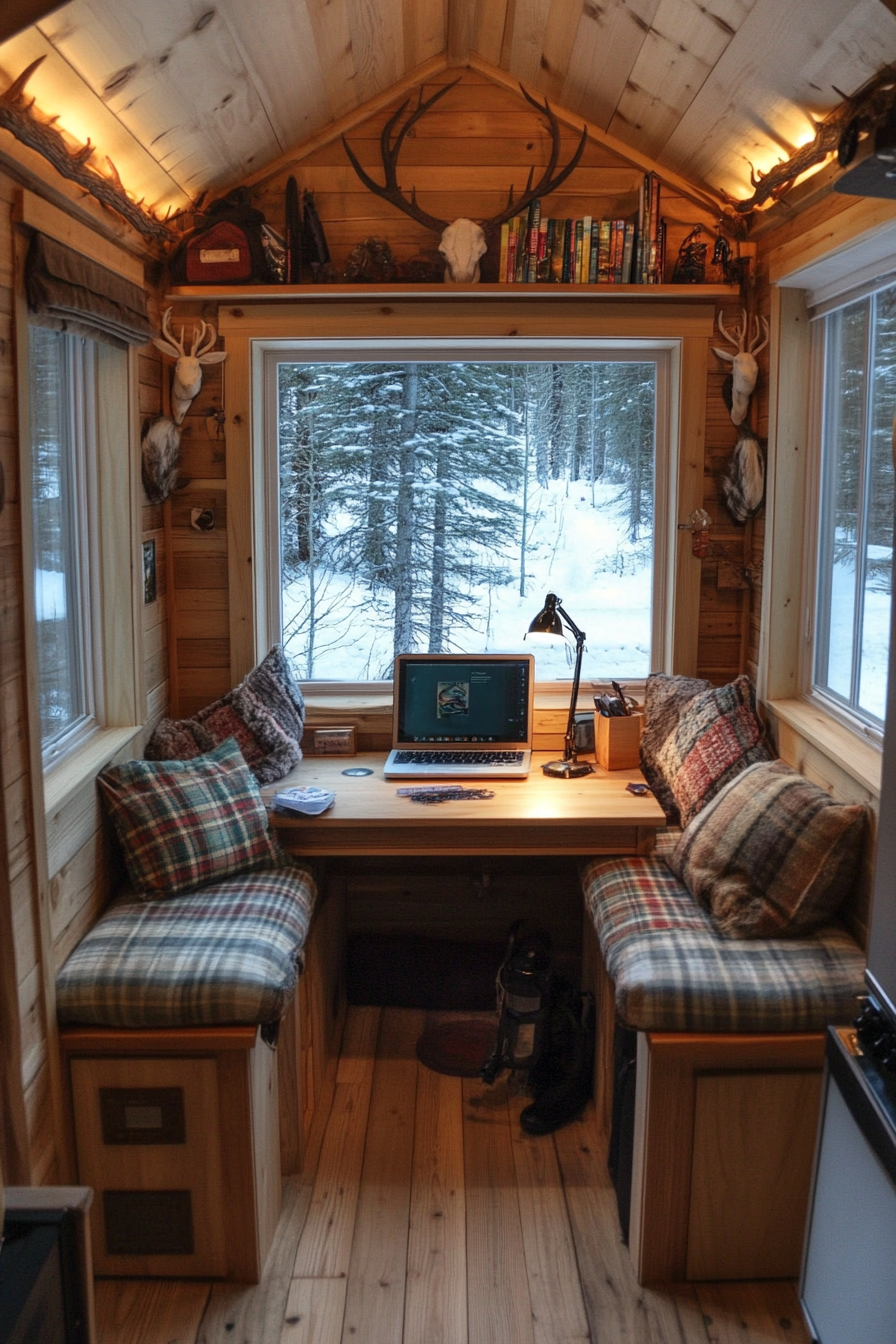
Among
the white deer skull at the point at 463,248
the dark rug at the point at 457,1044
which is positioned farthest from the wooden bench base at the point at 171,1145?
the white deer skull at the point at 463,248

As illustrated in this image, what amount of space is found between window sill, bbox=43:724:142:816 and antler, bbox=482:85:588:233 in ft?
5.86

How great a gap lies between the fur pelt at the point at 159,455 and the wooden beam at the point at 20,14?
1.53 meters

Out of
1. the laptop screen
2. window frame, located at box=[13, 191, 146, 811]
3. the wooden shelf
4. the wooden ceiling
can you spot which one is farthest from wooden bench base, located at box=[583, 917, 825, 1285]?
Result: the wooden shelf

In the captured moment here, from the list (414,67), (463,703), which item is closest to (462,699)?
(463,703)

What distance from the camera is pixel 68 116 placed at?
251cm

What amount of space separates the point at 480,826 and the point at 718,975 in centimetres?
84

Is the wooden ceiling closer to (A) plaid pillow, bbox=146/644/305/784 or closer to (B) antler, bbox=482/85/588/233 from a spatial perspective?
(B) antler, bbox=482/85/588/233

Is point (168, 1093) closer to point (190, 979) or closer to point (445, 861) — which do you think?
point (190, 979)

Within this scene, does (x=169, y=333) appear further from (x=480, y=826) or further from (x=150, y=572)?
(x=480, y=826)

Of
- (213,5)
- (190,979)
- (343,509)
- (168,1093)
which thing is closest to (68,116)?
(213,5)

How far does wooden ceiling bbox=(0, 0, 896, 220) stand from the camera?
2350mm

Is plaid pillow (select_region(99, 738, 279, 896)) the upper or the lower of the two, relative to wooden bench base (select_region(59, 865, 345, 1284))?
upper

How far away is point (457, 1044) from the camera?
3590 millimetres

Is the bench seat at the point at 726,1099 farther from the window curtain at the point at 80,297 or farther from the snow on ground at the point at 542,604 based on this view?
the window curtain at the point at 80,297
